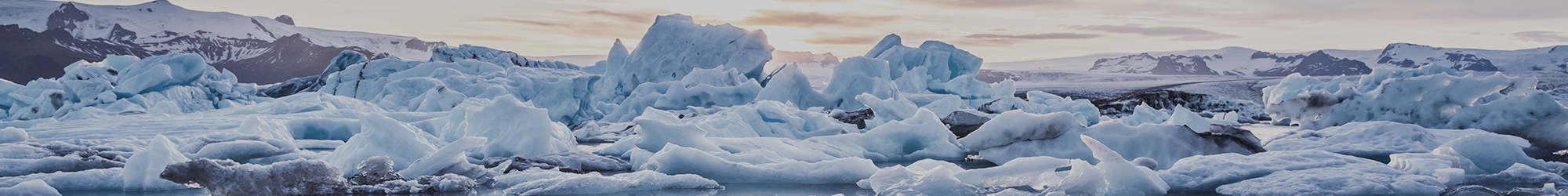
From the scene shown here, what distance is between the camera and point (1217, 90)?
37.1 m

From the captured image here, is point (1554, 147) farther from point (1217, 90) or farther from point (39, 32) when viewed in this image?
point (39, 32)

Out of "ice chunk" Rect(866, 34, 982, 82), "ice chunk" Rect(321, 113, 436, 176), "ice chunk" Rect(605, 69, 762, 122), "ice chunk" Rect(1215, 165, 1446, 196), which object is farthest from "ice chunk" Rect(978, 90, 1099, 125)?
"ice chunk" Rect(321, 113, 436, 176)

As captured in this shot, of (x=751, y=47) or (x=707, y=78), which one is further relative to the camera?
(x=751, y=47)

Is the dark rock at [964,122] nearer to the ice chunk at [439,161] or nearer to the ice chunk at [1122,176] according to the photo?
the ice chunk at [1122,176]

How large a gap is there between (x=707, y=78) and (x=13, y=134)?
30.8 ft

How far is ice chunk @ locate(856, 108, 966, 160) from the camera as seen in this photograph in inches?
288

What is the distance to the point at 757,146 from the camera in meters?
6.97

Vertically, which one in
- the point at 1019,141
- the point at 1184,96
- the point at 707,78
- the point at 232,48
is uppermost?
the point at 1019,141

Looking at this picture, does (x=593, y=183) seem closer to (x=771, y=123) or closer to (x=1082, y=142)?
(x=1082, y=142)

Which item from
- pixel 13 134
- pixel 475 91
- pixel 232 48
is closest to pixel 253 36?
pixel 232 48

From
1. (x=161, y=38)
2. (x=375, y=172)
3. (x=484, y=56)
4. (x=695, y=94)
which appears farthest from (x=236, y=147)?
(x=161, y=38)

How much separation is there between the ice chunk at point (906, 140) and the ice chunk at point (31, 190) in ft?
16.6

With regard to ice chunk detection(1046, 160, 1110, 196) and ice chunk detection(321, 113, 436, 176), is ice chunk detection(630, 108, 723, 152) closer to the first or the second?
Answer: ice chunk detection(321, 113, 436, 176)

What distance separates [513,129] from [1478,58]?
104082mm
